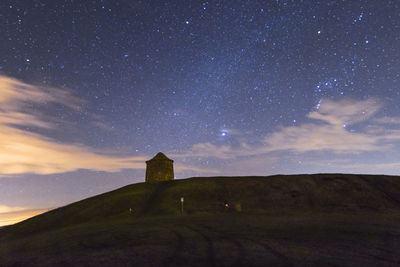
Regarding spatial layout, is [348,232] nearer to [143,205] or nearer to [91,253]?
[91,253]

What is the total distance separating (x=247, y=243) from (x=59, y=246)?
10.5 m

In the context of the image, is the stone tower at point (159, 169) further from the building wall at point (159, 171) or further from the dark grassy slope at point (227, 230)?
the dark grassy slope at point (227, 230)

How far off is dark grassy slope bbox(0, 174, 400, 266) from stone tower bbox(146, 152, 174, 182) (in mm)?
16448

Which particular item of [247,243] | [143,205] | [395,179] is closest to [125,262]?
[247,243]

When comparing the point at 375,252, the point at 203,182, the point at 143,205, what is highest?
the point at 203,182

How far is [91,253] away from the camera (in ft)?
38.5

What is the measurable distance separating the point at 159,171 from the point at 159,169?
42cm

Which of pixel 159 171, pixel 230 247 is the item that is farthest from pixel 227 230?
pixel 159 171

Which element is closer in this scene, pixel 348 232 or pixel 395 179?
pixel 348 232

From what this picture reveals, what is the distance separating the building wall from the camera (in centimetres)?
5178

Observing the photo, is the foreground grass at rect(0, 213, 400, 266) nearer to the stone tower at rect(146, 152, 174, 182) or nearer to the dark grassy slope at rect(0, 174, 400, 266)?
the dark grassy slope at rect(0, 174, 400, 266)

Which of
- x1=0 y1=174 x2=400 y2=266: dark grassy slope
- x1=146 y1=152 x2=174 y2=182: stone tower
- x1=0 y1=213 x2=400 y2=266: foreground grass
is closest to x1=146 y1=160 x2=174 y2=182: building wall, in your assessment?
x1=146 y1=152 x2=174 y2=182: stone tower

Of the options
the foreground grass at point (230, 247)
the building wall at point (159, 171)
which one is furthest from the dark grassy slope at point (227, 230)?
the building wall at point (159, 171)

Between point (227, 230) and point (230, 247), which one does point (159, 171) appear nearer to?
point (227, 230)
